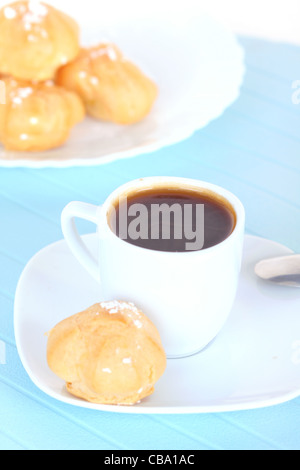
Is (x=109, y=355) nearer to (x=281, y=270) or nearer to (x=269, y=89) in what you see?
(x=281, y=270)

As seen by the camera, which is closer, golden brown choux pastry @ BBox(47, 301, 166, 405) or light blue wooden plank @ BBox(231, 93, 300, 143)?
golden brown choux pastry @ BBox(47, 301, 166, 405)

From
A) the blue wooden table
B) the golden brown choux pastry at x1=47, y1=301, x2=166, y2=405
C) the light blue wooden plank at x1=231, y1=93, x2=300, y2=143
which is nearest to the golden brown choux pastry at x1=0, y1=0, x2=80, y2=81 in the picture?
the blue wooden table

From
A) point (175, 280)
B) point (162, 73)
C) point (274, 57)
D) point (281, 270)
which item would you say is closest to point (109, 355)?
point (175, 280)

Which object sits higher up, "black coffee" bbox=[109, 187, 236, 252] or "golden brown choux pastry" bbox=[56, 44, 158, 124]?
"golden brown choux pastry" bbox=[56, 44, 158, 124]

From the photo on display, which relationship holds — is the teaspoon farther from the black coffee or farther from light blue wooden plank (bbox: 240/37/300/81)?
light blue wooden plank (bbox: 240/37/300/81)

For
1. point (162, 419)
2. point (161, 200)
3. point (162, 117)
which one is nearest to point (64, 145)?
point (162, 117)

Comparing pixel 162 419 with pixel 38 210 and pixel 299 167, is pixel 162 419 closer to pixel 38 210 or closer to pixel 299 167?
pixel 38 210

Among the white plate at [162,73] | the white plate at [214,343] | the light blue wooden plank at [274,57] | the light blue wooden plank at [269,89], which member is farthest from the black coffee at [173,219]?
the light blue wooden plank at [274,57]
